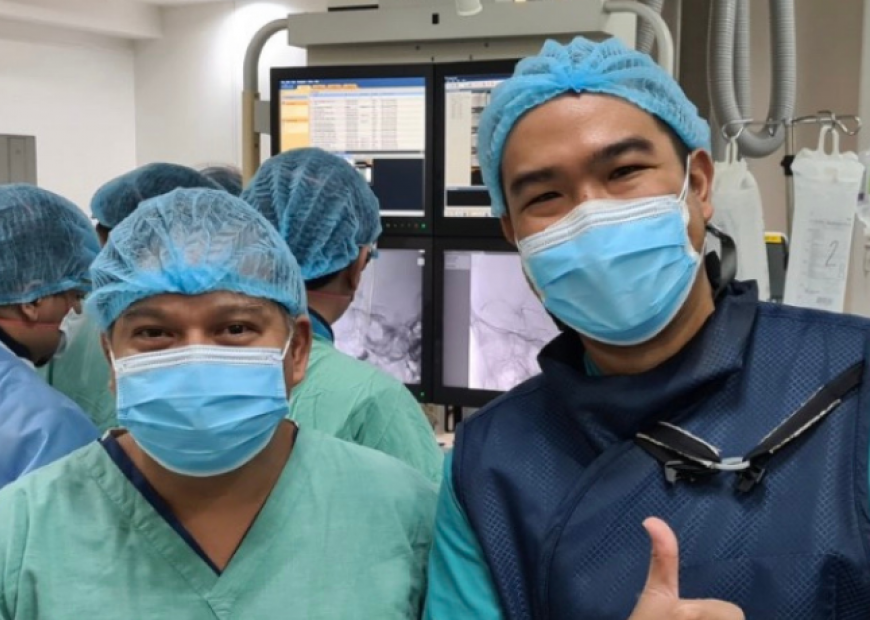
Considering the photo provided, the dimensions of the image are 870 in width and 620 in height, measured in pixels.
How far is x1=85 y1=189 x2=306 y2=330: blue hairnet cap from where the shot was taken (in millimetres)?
1037

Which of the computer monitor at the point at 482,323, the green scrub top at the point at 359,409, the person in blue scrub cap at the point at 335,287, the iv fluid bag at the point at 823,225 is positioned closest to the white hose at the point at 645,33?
the iv fluid bag at the point at 823,225

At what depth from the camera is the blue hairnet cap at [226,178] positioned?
291 centimetres

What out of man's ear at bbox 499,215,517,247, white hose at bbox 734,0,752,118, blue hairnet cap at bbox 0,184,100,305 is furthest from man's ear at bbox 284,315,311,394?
white hose at bbox 734,0,752,118

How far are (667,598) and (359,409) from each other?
815 millimetres

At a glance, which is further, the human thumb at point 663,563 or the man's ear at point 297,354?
the man's ear at point 297,354

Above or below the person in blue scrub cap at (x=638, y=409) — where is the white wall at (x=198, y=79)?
above

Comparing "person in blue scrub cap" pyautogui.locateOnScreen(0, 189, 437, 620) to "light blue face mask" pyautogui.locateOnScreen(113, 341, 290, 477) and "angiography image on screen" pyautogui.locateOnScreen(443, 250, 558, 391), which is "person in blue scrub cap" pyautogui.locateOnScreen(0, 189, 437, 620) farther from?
"angiography image on screen" pyautogui.locateOnScreen(443, 250, 558, 391)

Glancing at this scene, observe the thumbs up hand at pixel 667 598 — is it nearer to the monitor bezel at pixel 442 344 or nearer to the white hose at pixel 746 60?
the monitor bezel at pixel 442 344

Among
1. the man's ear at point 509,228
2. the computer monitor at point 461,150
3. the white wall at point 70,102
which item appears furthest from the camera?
the white wall at point 70,102

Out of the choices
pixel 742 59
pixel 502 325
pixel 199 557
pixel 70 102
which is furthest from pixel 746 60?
pixel 70 102

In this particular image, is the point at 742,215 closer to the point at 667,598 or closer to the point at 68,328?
the point at 667,598

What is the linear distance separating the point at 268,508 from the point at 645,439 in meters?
0.47

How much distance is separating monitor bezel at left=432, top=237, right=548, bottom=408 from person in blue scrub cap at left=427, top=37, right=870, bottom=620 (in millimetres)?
1202

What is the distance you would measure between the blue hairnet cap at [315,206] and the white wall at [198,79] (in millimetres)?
3975
